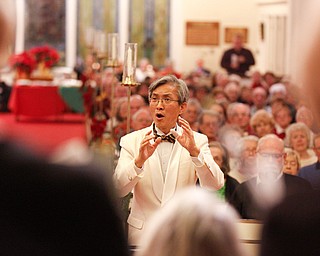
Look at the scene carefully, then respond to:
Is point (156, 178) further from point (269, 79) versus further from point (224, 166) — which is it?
point (269, 79)

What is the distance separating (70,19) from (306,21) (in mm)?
24220

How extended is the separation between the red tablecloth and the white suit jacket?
15.0m

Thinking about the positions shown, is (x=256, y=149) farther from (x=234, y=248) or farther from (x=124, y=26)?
(x=124, y=26)

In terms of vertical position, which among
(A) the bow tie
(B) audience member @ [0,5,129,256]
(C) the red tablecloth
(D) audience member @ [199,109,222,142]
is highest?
(B) audience member @ [0,5,129,256]

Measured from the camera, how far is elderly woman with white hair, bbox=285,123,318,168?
9.60 meters

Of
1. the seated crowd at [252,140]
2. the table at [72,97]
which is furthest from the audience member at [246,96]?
the table at [72,97]

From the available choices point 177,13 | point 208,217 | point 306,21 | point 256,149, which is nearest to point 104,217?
point 208,217

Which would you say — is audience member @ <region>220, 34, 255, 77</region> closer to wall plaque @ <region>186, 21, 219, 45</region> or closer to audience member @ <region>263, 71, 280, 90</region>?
wall plaque @ <region>186, 21, 219, 45</region>

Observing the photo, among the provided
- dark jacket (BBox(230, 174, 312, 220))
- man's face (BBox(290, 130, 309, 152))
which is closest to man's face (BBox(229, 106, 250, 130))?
man's face (BBox(290, 130, 309, 152))

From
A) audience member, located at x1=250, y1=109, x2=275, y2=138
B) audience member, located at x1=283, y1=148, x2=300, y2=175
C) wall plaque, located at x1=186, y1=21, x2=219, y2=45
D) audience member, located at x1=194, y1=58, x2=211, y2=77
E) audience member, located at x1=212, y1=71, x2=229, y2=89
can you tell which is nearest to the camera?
audience member, located at x1=283, y1=148, x2=300, y2=175

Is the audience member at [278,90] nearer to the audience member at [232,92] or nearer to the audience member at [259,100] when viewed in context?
the audience member at [259,100]

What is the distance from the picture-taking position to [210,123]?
419 inches

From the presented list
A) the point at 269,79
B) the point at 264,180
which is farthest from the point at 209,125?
the point at 269,79

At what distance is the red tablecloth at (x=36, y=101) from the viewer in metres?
20.9
